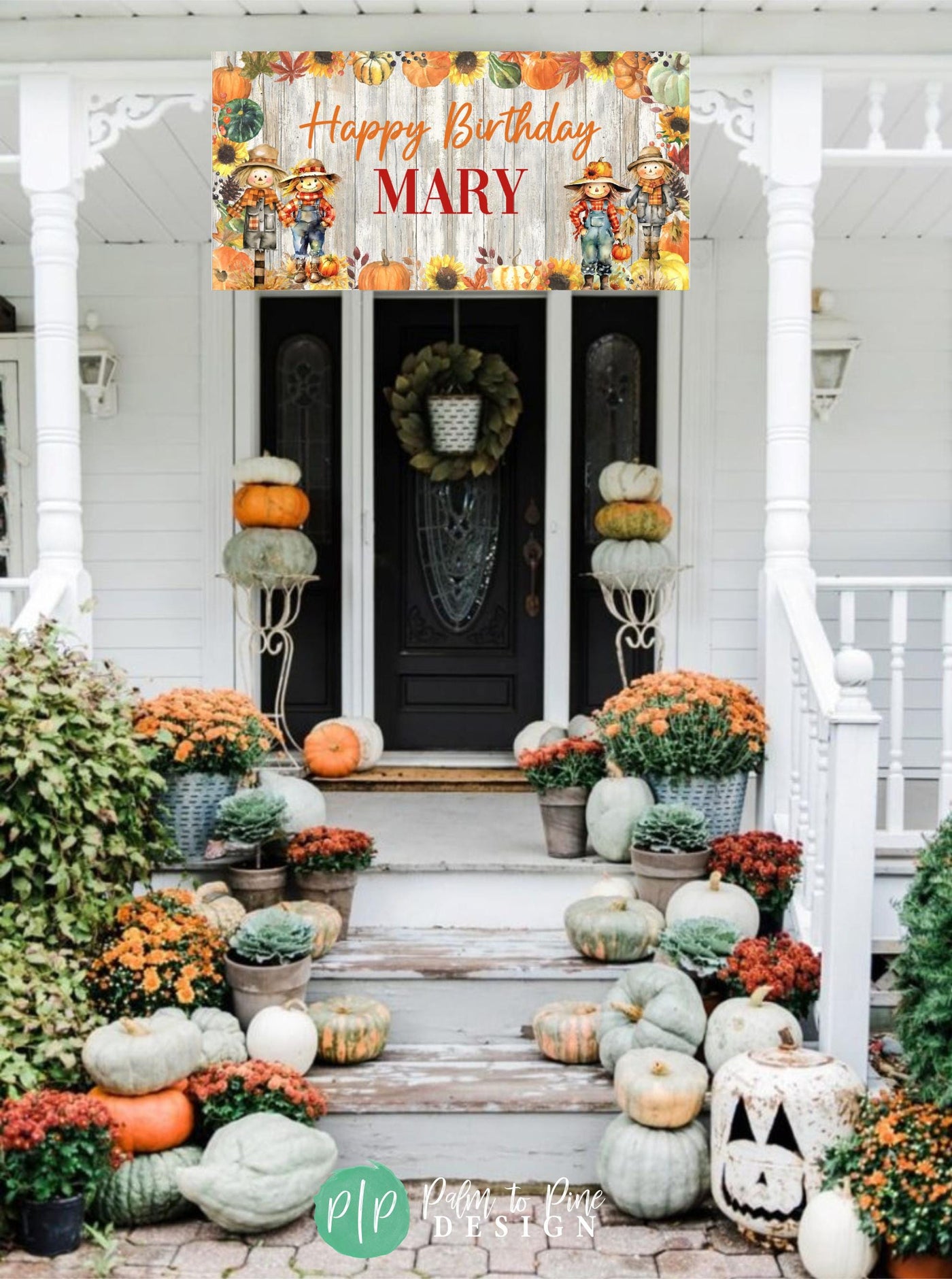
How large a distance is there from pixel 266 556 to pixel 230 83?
1923 mm

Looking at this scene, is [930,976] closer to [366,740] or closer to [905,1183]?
[905,1183]

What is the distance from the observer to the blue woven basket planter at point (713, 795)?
4.23 metres

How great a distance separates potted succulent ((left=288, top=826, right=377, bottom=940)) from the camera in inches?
158

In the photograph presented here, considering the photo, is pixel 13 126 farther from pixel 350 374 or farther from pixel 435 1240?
pixel 435 1240

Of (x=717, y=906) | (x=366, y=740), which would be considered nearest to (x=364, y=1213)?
(x=717, y=906)

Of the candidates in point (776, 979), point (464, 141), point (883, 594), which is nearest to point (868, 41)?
point (464, 141)

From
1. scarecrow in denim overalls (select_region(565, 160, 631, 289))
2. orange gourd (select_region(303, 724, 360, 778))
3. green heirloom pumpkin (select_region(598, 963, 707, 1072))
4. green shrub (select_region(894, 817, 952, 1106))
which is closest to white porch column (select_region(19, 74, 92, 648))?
orange gourd (select_region(303, 724, 360, 778))

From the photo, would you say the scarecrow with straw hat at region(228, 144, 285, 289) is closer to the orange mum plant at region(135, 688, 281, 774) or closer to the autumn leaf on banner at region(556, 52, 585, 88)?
the autumn leaf on banner at region(556, 52, 585, 88)

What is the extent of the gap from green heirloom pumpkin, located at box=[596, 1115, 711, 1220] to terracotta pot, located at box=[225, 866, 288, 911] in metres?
1.33

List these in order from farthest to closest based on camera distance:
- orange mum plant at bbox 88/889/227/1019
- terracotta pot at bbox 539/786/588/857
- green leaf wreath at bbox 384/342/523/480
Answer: green leaf wreath at bbox 384/342/523/480, terracotta pot at bbox 539/786/588/857, orange mum plant at bbox 88/889/227/1019

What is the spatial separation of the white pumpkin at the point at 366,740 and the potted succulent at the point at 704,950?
7.27ft

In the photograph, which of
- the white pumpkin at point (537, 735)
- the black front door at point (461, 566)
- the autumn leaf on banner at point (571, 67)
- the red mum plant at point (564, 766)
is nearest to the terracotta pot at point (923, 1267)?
the red mum plant at point (564, 766)

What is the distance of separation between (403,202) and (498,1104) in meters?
2.78

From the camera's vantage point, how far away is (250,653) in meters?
5.90
